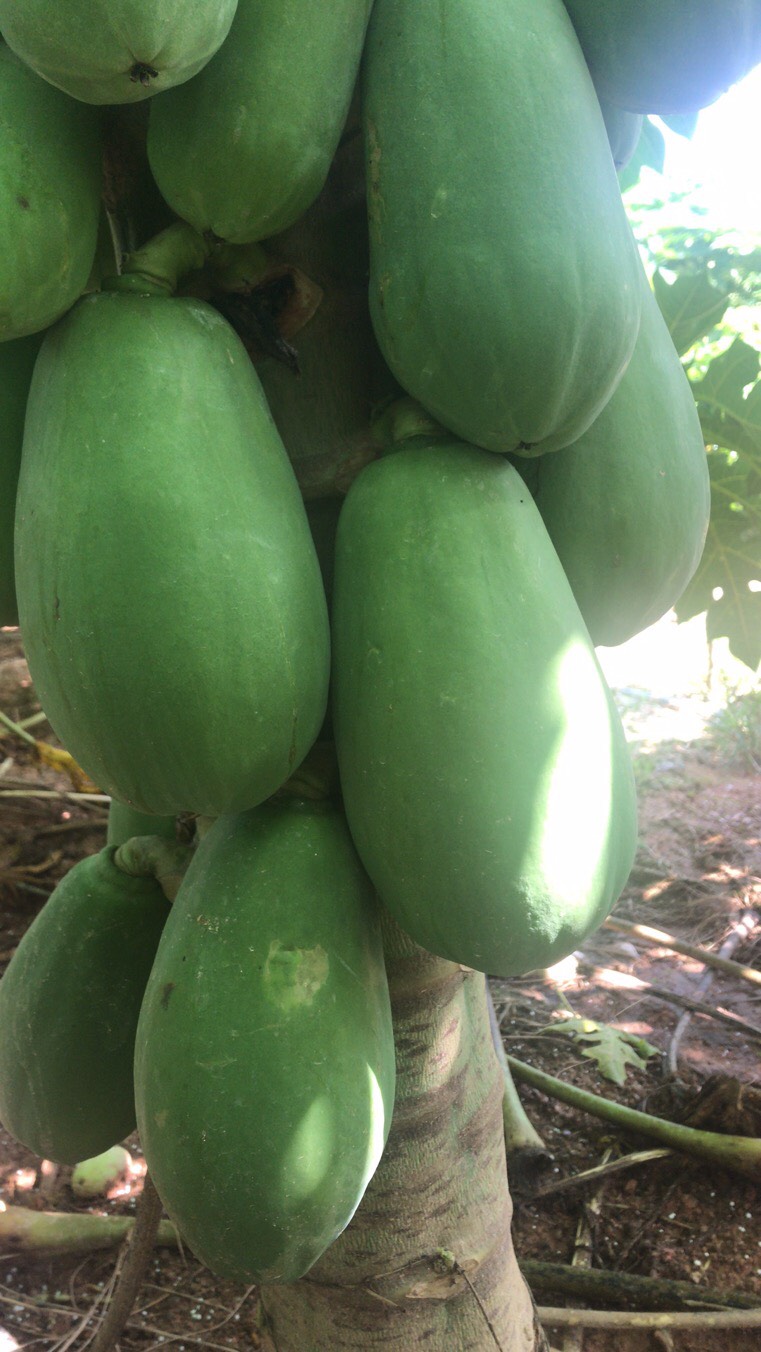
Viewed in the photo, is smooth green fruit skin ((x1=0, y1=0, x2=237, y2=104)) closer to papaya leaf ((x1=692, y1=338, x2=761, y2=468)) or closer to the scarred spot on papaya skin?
the scarred spot on papaya skin

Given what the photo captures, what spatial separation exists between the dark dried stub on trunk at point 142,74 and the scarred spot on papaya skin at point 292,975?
61 centimetres

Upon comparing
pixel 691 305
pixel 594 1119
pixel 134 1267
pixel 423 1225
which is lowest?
pixel 594 1119

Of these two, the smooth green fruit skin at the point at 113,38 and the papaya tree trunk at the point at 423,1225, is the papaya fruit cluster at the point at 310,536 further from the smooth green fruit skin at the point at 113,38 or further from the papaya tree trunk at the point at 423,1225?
the papaya tree trunk at the point at 423,1225

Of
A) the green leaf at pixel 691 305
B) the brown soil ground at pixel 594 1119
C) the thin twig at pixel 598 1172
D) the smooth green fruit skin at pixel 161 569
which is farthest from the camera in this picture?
the thin twig at pixel 598 1172

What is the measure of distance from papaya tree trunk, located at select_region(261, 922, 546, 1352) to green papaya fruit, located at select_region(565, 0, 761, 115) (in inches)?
31.9

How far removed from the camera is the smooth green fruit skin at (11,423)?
864 millimetres

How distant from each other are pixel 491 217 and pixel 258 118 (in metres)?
0.18

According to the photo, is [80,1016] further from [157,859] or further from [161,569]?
[161,569]

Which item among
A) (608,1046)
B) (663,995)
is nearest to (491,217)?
(608,1046)

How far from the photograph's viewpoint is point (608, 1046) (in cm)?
236

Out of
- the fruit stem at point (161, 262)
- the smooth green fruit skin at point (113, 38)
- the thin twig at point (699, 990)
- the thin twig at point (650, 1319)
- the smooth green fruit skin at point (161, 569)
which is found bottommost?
the thin twig at point (699, 990)

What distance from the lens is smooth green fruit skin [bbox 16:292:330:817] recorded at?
73 cm

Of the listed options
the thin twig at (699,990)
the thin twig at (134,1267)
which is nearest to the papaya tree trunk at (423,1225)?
the thin twig at (134,1267)

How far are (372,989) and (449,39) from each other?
2.45 ft
